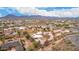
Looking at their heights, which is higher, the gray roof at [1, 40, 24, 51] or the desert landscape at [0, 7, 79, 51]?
the desert landscape at [0, 7, 79, 51]

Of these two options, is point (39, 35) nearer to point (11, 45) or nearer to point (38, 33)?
point (38, 33)

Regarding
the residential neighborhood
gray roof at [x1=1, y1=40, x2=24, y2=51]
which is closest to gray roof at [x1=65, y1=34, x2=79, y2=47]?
the residential neighborhood

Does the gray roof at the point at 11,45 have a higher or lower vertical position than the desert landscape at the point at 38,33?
lower

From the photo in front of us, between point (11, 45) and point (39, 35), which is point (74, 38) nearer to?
point (39, 35)

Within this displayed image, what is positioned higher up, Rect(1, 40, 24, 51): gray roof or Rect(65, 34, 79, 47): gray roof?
Rect(65, 34, 79, 47): gray roof

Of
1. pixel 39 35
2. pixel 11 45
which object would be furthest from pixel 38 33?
pixel 11 45

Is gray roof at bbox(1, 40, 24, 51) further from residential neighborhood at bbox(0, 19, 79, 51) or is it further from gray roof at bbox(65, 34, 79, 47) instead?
gray roof at bbox(65, 34, 79, 47)

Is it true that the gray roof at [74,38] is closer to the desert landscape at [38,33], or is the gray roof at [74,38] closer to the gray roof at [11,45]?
the desert landscape at [38,33]

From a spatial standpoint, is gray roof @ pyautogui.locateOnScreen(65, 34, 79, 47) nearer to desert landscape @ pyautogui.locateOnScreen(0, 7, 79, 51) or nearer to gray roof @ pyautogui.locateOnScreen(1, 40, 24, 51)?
desert landscape @ pyautogui.locateOnScreen(0, 7, 79, 51)

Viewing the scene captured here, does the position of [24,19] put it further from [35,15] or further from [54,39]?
[54,39]

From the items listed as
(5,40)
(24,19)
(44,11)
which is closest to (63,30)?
(44,11)

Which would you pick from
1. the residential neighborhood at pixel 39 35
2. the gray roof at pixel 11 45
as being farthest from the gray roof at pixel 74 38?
the gray roof at pixel 11 45
